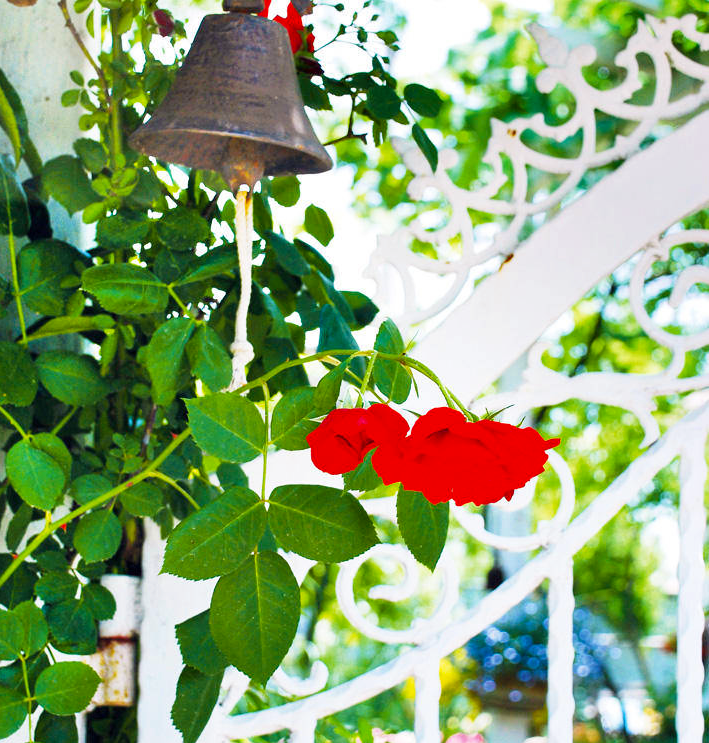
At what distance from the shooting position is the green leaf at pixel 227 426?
2.28 ft

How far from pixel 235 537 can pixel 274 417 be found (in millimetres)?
95

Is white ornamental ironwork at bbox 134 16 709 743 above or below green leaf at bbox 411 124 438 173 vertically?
below

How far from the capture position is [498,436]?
57 centimetres

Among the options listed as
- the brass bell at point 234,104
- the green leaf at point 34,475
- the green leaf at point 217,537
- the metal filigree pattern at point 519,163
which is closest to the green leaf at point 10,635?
the green leaf at point 34,475

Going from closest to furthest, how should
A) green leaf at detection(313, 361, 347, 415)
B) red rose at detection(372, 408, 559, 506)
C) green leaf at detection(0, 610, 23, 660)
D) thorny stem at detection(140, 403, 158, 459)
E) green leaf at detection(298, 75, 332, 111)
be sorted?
1. red rose at detection(372, 408, 559, 506)
2. green leaf at detection(313, 361, 347, 415)
3. green leaf at detection(0, 610, 23, 660)
4. thorny stem at detection(140, 403, 158, 459)
5. green leaf at detection(298, 75, 332, 111)

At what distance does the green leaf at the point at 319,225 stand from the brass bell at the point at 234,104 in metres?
0.18

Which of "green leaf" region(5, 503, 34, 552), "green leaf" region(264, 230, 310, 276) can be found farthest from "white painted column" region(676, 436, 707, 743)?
"green leaf" region(5, 503, 34, 552)

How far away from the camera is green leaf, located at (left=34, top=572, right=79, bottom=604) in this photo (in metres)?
0.83

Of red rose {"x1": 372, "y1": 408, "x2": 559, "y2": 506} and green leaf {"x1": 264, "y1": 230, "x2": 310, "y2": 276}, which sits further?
green leaf {"x1": 264, "y1": 230, "x2": 310, "y2": 276}

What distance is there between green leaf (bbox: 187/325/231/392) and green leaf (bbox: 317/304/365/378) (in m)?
0.10

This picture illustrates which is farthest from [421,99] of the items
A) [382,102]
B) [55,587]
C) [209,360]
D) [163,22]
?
[55,587]

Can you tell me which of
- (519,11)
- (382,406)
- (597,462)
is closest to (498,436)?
(382,406)

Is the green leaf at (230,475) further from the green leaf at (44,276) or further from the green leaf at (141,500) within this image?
the green leaf at (44,276)

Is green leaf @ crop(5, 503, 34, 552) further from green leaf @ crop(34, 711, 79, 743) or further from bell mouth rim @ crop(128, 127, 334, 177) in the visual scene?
bell mouth rim @ crop(128, 127, 334, 177)
